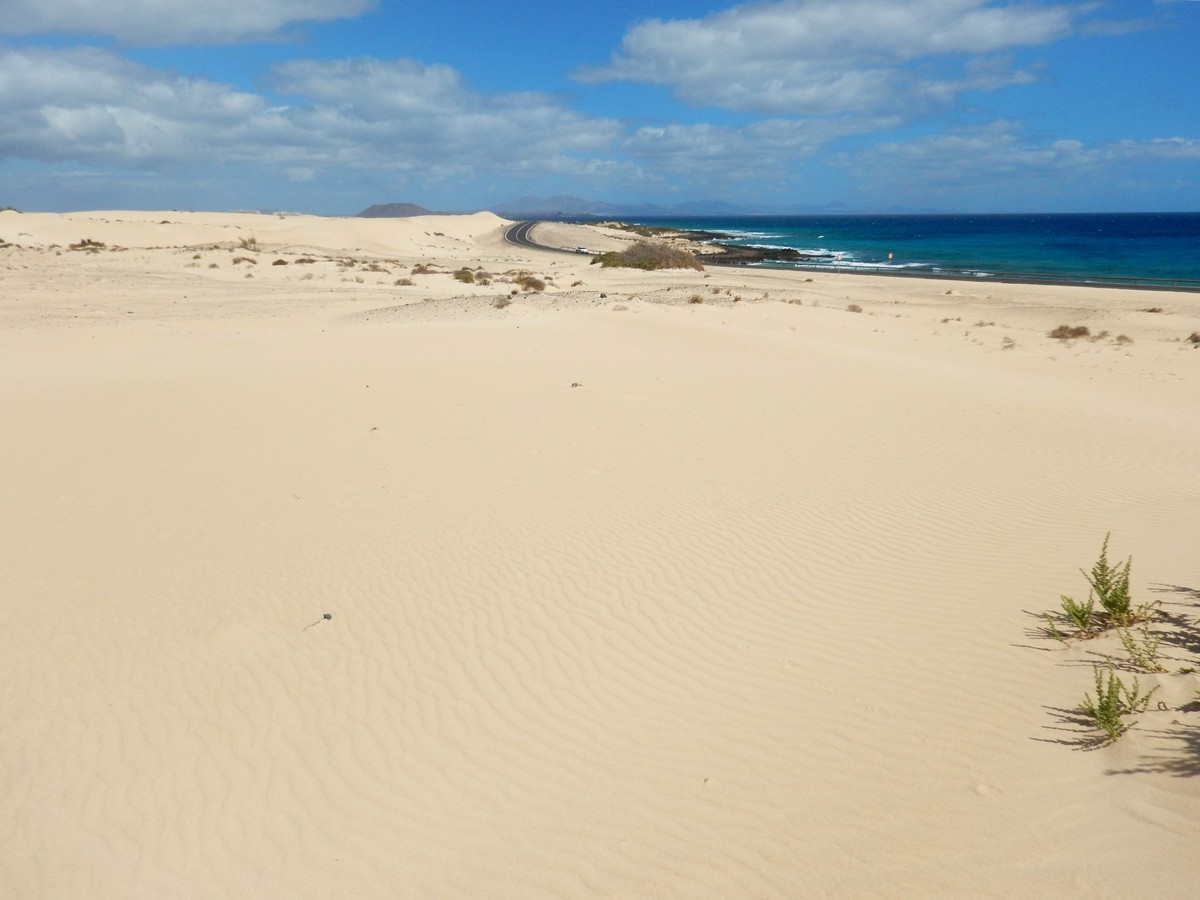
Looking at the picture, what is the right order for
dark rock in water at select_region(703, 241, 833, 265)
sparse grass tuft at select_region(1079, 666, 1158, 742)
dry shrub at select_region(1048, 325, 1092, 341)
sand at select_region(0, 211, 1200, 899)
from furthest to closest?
dark rock in water at select_region(703, 241, 833, 265) < dry shrub at select_region(1048, 325, 1092, 341) < sparse grass tuft at select_region(1079, 666, 1158, 742) < sand at select_region(0, 211, 1200, 899)

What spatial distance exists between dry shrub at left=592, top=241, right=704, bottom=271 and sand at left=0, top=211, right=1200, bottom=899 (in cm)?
2727

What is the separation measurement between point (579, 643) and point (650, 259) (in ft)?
117

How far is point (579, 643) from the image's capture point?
16.2 ft

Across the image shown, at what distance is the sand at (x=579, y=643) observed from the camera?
3291mm

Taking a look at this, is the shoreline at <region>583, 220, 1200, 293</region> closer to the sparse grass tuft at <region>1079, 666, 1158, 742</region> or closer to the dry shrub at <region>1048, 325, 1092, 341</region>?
the dry shrub at <region>1048, 325, 1092, 341</region>

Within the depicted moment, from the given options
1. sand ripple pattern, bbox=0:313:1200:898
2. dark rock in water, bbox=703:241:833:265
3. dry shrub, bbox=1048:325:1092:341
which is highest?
dark rock in water, bbox=703:241:833:265

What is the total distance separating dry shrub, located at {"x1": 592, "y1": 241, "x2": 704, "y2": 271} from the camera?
38.5 m

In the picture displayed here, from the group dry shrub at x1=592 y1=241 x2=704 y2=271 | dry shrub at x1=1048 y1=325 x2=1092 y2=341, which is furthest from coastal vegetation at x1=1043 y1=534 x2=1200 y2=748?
dry shrub at x1=592 y1=241 x2=704 y2=271

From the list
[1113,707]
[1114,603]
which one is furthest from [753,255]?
[1113,707]

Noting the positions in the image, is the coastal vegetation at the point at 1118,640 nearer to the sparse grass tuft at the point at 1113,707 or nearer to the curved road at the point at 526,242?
the sparse grass tuft at the point at 1113,707

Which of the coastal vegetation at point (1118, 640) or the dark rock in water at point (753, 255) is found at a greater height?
the dark rock in water at point (753, 255)

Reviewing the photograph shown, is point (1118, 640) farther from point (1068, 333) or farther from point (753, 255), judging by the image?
point (753, 255)

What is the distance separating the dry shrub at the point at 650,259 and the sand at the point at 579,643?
2727 cm

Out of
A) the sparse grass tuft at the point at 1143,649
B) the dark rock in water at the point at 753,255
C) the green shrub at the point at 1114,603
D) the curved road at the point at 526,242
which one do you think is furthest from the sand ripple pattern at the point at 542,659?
the curved road at the point at 526,242
